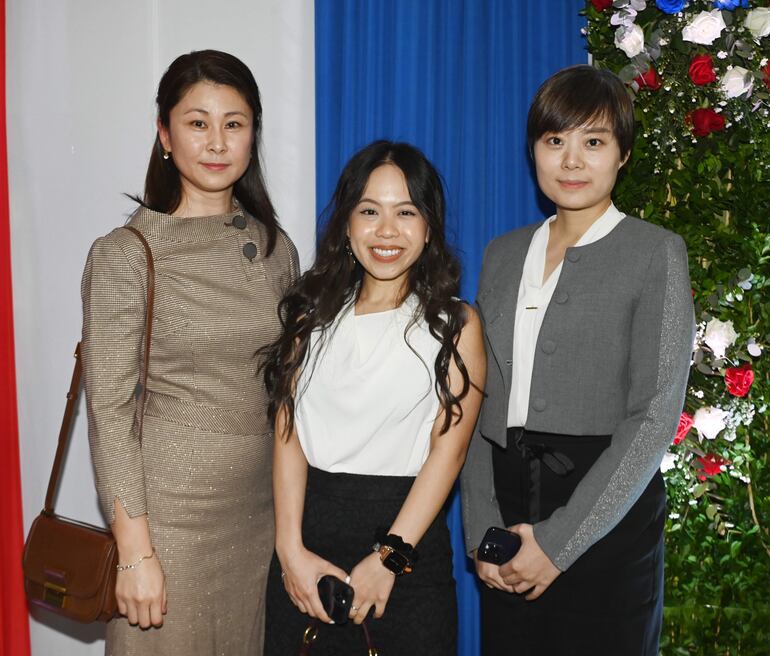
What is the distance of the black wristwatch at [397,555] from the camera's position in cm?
173

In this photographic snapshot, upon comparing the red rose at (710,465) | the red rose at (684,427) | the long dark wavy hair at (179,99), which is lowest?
the red rose at (710,465)

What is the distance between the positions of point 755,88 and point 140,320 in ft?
6.21

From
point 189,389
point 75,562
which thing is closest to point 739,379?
point 189,389

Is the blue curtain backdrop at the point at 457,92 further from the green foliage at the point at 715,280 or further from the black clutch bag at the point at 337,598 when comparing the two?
the black clutch bag at the point at 337,598

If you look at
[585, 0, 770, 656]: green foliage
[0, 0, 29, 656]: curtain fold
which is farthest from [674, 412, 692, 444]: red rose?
[0, 0, 29, 656]: curtain fold

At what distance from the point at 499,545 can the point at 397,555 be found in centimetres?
23

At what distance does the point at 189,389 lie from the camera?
187cm

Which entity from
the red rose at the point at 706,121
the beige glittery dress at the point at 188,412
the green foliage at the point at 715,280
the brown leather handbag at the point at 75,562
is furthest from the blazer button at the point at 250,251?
the red rose at the point at 706,121

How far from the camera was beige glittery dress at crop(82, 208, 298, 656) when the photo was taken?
1782 mm

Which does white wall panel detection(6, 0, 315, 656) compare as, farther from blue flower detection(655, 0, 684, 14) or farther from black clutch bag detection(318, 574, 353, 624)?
black clutch bag detection(318, 574, 353, 624)

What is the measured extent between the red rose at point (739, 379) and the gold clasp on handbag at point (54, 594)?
76.9 inches

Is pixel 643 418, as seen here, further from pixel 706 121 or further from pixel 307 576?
pixel 706 121

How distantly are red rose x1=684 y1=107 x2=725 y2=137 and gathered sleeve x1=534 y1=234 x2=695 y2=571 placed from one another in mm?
890

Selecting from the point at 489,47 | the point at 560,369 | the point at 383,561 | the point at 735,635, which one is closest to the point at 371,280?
the point at 560,369
